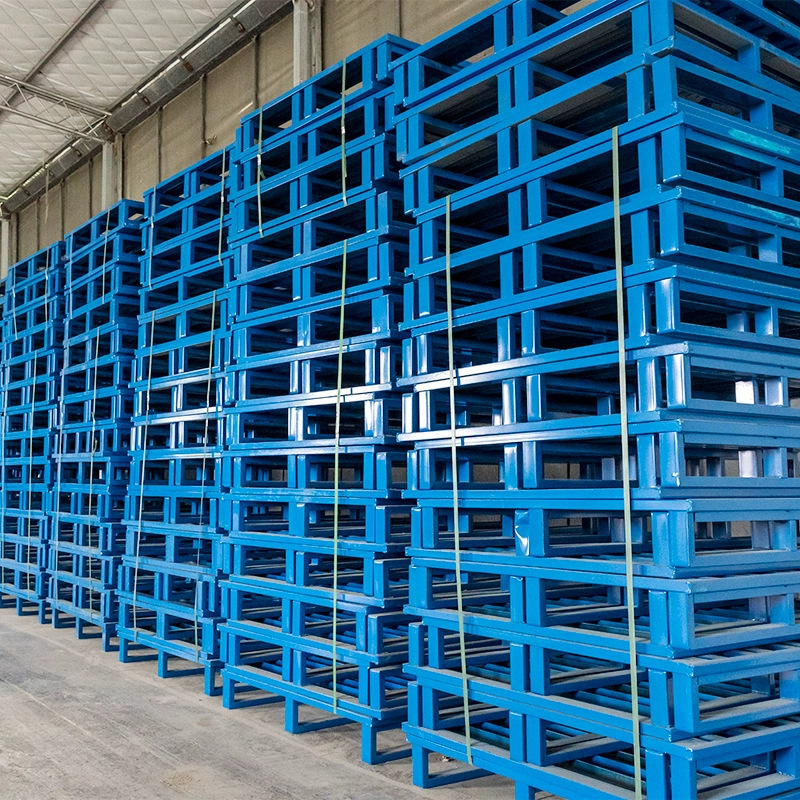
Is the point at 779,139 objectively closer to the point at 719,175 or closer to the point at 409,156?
the point at 719,175

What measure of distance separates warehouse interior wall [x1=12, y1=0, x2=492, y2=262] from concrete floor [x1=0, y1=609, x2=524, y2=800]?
574cm

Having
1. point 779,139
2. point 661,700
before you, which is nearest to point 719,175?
point 779,139

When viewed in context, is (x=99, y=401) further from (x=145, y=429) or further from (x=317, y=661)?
(x=317, y=661)

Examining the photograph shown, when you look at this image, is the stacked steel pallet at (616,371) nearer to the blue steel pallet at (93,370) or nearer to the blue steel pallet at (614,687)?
the blue steel pallet at (614,687)

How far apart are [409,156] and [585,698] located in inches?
109

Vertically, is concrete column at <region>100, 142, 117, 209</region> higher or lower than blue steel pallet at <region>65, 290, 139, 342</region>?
higher

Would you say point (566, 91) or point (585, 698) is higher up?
point (566, 91)

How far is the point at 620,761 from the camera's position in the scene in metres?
3.93

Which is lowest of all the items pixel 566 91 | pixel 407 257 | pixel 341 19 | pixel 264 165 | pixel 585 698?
pixel 585 698

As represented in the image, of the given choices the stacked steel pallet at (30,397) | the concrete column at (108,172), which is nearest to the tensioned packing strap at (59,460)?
the stacked steel pallet at (30,397)

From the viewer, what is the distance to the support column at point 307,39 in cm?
870

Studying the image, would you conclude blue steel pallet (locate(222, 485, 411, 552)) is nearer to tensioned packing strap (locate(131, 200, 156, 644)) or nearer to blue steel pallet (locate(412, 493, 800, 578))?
blue steel pallet (locate(412, 493, 800, 578))

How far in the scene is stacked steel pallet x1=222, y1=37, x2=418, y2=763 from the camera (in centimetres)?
479

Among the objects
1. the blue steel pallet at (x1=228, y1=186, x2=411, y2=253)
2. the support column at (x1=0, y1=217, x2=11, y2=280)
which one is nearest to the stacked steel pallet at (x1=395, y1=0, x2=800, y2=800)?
the blue steel pallet at (x1=228, y1=186, x2=411, y2=253)
